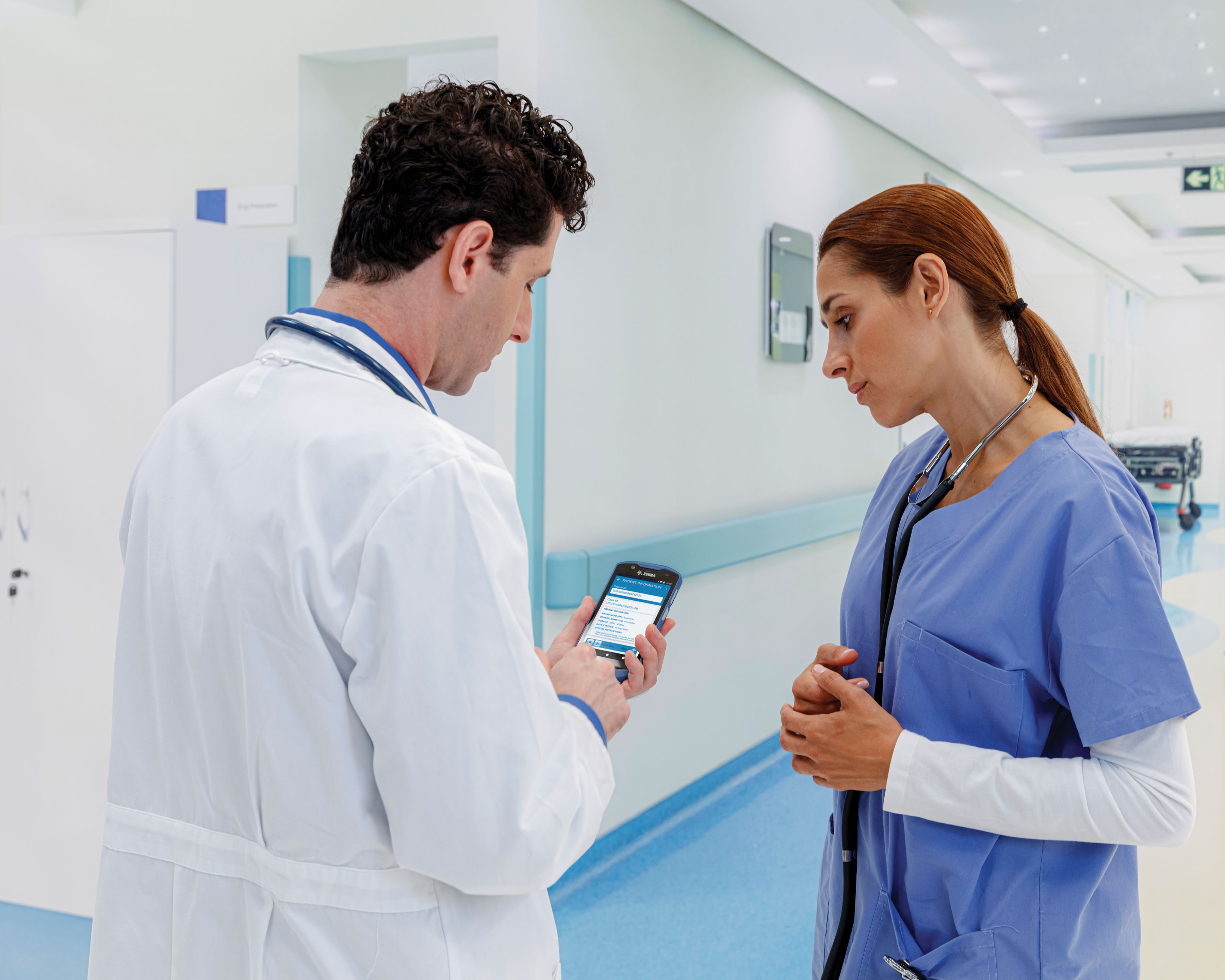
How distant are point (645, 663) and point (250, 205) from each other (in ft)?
8.34

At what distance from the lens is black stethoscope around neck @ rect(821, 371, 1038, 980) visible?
51.9 inches

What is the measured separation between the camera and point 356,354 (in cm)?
95

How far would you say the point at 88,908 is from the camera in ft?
9.71

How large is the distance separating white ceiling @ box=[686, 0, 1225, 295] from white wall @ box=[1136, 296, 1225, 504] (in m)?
8.49

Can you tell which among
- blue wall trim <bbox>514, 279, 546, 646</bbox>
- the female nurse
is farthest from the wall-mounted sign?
the female nurse

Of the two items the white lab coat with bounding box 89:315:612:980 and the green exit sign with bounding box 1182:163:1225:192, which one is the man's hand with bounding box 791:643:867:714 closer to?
the white lab coat with bounding box 89:315:612:980

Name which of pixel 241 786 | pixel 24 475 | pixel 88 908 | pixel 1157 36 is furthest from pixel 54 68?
pixel 1157 36

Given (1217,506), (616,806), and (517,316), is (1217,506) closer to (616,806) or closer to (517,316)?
(616,806)

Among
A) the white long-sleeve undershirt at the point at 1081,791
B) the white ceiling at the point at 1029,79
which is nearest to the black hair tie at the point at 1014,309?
the white long-sleeve undershirt at the point at 1081,791

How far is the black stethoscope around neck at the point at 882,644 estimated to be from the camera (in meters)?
1.32

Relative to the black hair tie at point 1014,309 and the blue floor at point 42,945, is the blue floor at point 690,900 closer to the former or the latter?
the blue floor at point 42,945

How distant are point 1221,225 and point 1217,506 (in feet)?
19.8

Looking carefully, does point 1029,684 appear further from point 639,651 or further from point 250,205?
point 250,205

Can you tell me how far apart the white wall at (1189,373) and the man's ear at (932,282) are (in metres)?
15.7
